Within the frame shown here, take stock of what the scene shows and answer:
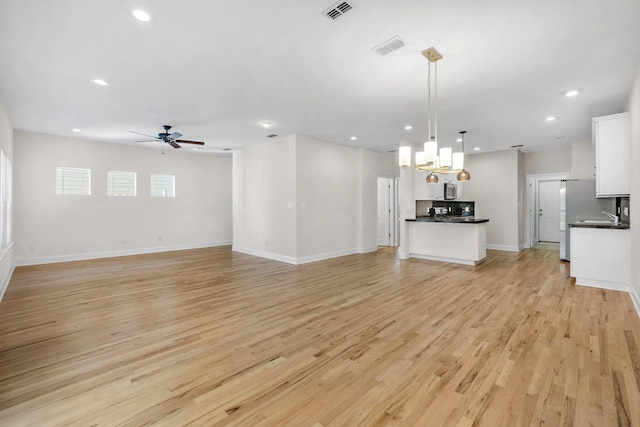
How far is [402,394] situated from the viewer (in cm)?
192

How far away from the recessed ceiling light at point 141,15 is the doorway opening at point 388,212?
7.10 meters

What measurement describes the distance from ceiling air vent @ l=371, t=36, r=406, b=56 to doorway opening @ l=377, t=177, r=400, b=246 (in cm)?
593

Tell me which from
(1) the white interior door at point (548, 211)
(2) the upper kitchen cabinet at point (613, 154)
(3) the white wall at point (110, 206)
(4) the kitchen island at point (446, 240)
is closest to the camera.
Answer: (2) the upper kitchen cabinet at point (613, 154)

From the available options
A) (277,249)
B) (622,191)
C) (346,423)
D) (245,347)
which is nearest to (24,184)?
(277,249)

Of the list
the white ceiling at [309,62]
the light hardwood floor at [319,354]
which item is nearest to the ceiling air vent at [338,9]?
the white ceiling at [309,62]

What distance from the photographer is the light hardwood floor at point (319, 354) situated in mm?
1763

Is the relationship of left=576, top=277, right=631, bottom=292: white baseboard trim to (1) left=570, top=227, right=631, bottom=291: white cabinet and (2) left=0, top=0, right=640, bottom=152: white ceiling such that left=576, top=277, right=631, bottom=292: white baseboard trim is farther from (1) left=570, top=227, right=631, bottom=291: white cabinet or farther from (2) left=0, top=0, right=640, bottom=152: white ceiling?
(2) left=0, top=0, right=640, bottom=152: white ceiling

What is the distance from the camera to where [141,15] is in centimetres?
230

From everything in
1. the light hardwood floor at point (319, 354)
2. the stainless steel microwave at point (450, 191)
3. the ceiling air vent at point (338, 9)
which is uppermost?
the ceiling air vent at point (338, 9)

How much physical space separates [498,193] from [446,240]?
3.07m

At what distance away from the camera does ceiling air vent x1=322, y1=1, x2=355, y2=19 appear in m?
2.18

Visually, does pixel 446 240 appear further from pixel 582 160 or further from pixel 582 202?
pixel 582 160

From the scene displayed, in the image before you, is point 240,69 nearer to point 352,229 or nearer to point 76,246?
point 352,229

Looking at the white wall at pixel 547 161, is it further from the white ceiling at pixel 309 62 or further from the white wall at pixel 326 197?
A: the white wall at pixel 326 197
